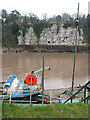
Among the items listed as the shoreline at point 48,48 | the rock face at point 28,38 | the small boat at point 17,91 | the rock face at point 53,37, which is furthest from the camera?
the rock face at point 28,38

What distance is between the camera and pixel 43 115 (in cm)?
258

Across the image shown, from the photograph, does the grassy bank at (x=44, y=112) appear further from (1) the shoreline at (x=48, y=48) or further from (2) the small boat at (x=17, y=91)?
(1) the shoreline at (x=48, y=48)

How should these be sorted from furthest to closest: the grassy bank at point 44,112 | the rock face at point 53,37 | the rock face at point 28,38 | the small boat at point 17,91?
the rock face at point 28,38 < the rock face at point 53,37 < the small boat at point 17,91 < the grassy bank at point 44,112

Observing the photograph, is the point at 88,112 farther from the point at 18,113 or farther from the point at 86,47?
the point at 86,47

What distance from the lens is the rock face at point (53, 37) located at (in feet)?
150

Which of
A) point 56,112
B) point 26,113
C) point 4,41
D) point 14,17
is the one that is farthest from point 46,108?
point 14,17

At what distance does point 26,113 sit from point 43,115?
338mm

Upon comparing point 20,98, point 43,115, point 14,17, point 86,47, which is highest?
point 14,17

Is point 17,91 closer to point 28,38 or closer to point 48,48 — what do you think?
point 48,48

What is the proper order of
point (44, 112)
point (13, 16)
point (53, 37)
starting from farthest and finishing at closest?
point (13, 16) → point (53, 37) → point (44, 112)

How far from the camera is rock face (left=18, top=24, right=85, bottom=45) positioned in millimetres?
45750

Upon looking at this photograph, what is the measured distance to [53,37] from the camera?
4656cm

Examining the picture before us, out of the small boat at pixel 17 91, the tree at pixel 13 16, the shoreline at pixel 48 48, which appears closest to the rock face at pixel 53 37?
the shoreline at pixel 48 48

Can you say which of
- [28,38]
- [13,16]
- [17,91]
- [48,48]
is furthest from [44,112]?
[13,16]
